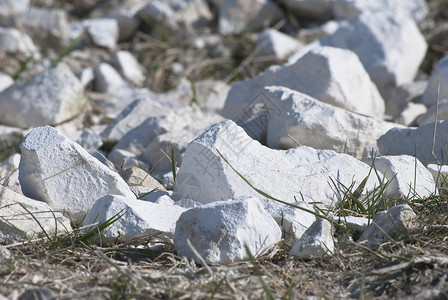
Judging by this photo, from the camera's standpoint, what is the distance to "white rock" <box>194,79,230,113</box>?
447 cm

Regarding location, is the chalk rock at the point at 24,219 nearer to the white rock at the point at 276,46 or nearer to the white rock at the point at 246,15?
the white rock at the point at 276,46

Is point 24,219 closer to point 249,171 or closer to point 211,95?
point 249,171

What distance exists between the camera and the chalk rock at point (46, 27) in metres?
6.12

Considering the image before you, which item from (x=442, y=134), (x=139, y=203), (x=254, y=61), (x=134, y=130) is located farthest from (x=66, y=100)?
(x=442, y=134)

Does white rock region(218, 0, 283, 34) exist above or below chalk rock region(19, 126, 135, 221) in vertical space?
below

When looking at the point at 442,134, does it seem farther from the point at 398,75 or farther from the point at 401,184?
the point at 398,75

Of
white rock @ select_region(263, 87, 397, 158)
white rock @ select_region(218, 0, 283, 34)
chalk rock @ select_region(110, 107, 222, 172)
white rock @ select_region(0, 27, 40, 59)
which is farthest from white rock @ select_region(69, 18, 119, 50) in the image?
white rock @ select_region(263, 87, 397, 158)

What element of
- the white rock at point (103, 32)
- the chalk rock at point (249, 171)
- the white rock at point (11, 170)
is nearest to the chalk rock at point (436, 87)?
the chalk rock at point (249, 171)

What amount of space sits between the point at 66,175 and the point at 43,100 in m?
2.01

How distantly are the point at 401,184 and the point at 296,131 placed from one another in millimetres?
603

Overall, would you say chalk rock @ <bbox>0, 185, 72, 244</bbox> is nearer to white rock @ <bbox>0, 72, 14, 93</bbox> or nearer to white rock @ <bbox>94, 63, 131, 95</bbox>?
white rock @ <bbox>0, 72, 14, 93</bbox>

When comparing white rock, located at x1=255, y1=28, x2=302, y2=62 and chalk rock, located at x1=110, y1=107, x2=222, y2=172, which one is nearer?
chalk rock, located at x1=110, y1=107, x2=222, y2=172

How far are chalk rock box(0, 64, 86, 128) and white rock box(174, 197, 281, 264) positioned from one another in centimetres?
241

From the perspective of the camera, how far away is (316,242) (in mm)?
1866
